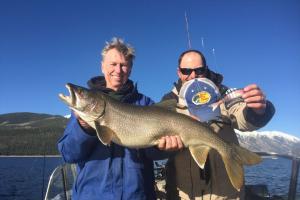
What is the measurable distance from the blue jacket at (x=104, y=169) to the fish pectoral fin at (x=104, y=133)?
195 mm

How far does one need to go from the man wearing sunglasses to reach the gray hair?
1006 mm

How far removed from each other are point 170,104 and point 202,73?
3.25 ft

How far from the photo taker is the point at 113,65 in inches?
219

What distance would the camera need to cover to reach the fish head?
5203mm

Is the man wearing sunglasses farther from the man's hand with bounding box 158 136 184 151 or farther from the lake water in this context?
the lake water

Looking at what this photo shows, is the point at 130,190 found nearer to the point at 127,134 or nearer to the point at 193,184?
the point at 127,134

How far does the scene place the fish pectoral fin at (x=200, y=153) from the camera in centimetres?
536

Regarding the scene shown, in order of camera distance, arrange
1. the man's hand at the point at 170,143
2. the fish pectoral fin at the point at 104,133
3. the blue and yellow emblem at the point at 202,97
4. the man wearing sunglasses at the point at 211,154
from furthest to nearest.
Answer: the blue and yellow emblem at the point at 202,97
the man wearing sunglasses at the point at 211,154
the man's hand at the point at 170,143
the fish pectoral fin at the point at 104,133

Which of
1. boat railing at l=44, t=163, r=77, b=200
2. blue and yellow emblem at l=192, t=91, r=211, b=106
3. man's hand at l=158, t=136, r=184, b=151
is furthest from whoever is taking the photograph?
boat railing at l=44, t=163, r=77, b=200

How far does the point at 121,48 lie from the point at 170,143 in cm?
173

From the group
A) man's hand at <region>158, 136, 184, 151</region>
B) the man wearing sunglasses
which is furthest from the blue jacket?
the man wearing sunglasses

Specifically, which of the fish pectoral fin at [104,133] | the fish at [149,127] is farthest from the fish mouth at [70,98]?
the fish pectoral fin at [104,133]

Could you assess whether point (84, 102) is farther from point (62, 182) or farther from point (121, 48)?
point (62, 182)

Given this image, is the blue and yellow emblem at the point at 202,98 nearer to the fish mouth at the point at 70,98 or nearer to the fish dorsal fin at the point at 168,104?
the fish dorsal fin at the point at 168,104
